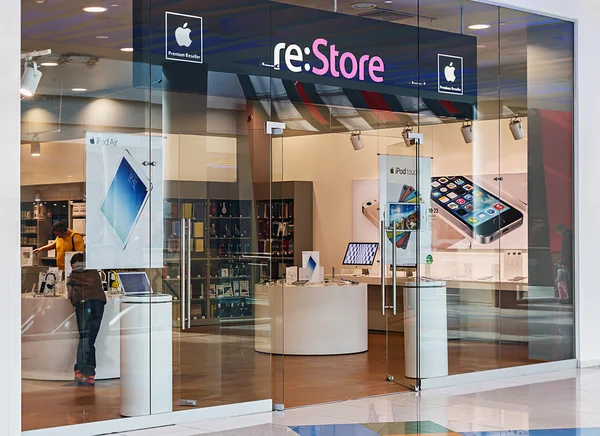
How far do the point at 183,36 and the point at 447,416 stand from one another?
3718 millimetres

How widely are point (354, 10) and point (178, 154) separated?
258 centimetres

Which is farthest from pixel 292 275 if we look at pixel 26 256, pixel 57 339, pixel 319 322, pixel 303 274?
pixel 26 256

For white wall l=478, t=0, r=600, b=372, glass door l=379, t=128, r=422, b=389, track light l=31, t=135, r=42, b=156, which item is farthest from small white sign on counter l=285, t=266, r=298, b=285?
track light l=31, t=135, r=42, b=156

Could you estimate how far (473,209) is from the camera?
951 cm

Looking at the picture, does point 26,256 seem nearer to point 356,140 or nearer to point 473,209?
point 473,209

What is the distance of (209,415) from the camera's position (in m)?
7.48

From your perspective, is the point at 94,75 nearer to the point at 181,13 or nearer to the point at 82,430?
the point at 181,13

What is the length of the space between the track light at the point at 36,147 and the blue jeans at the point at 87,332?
1183 millimetres

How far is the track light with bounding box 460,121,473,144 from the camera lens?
30.9ft

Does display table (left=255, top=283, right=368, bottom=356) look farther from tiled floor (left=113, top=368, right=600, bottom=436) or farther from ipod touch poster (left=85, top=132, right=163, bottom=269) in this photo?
ipod touch poster (left=85, top=132, right=163, bottom=269)

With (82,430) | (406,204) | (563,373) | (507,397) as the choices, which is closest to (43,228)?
(82,430)

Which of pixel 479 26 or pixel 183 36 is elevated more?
pixel 479 26

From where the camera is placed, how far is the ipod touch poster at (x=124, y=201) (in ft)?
22.8

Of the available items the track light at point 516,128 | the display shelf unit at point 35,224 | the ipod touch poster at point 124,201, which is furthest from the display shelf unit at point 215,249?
the track light at point 516,128
